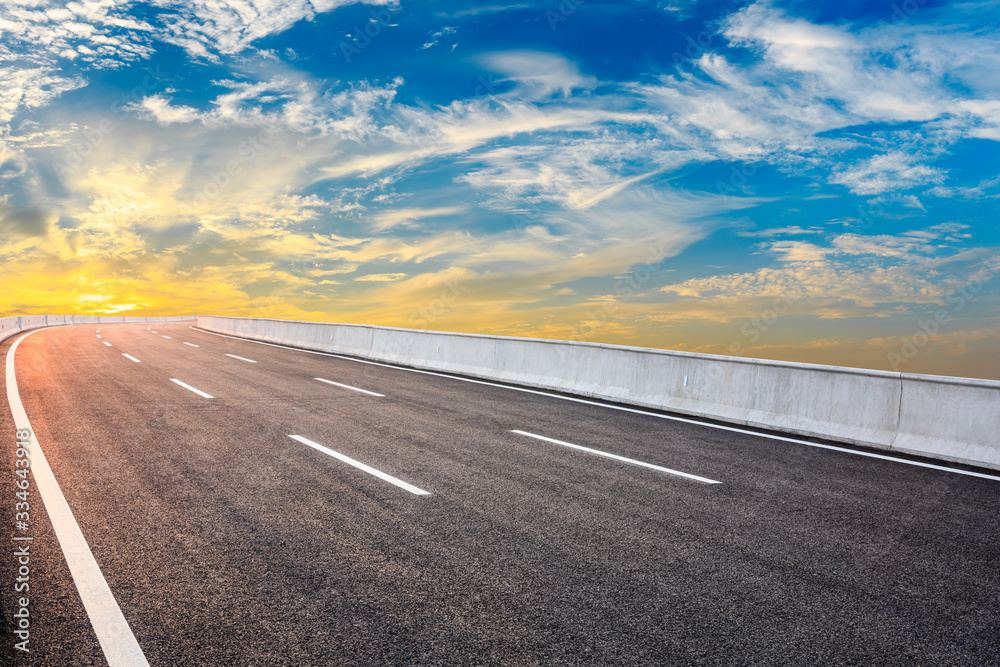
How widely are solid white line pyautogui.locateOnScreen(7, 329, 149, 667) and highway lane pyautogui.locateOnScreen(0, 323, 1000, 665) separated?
0.20 ft

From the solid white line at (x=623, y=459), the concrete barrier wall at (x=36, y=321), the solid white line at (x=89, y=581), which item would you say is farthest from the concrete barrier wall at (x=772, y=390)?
the concrete barrier wall at (x=36, y=321)

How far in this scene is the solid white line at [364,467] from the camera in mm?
5926

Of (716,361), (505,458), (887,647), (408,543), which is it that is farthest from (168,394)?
(887,647)

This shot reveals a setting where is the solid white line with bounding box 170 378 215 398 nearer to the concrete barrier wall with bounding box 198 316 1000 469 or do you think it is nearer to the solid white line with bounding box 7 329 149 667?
the solid white line with bounding box 7 329 149 667

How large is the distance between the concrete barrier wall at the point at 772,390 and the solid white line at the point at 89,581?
9052 millimetres

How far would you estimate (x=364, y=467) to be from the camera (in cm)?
673

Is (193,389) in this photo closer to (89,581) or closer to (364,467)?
(364,467)

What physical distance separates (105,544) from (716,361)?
9.34 m

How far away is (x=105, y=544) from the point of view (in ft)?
15.0

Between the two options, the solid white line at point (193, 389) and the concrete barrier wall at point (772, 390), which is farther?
the solid white line at point (193, 389)

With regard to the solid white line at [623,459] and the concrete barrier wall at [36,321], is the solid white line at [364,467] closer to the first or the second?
the solid white line at [623,459]

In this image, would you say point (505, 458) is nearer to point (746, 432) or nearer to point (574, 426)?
point (574, 426)

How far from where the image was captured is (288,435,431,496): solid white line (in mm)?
5926

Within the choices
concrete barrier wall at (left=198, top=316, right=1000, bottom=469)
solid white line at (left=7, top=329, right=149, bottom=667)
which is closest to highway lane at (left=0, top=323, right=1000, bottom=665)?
solid white line at (left=7, top=329, right=149, bottom=667)
